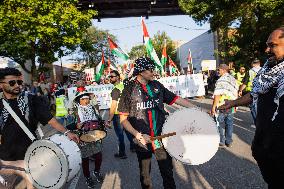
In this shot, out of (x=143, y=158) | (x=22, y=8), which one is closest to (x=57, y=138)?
(x=143, y=158)

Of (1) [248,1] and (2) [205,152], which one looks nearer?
(2) [205,152]

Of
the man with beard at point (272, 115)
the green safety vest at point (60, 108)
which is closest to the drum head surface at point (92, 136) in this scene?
the man with beard at point (272, 115)

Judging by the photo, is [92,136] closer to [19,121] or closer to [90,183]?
[90,183]

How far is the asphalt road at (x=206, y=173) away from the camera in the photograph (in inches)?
213

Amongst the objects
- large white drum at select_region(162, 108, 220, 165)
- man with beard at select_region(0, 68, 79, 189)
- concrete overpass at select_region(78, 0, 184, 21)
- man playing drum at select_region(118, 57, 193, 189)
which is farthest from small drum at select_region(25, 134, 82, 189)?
concrete overpass at select_region(78, 0, 184, 21)

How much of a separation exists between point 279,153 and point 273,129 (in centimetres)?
20

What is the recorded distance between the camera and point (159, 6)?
44000 millimetres

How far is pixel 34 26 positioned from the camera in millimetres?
19969

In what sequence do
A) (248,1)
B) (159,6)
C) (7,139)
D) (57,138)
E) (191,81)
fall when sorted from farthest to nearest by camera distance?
(159,6)
(191,81)
(248,1)
(7,139)
(57,138)

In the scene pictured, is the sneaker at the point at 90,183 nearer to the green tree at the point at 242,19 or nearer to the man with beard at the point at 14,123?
the man with beard at the point at 14,123

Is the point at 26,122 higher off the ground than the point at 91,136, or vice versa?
the point at 26,122

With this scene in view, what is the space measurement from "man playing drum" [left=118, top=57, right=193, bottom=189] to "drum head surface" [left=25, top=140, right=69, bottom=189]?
0.90 m

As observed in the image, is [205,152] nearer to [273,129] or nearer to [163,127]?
[163,127]

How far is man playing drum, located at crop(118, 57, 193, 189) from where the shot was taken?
4184 millimetres
